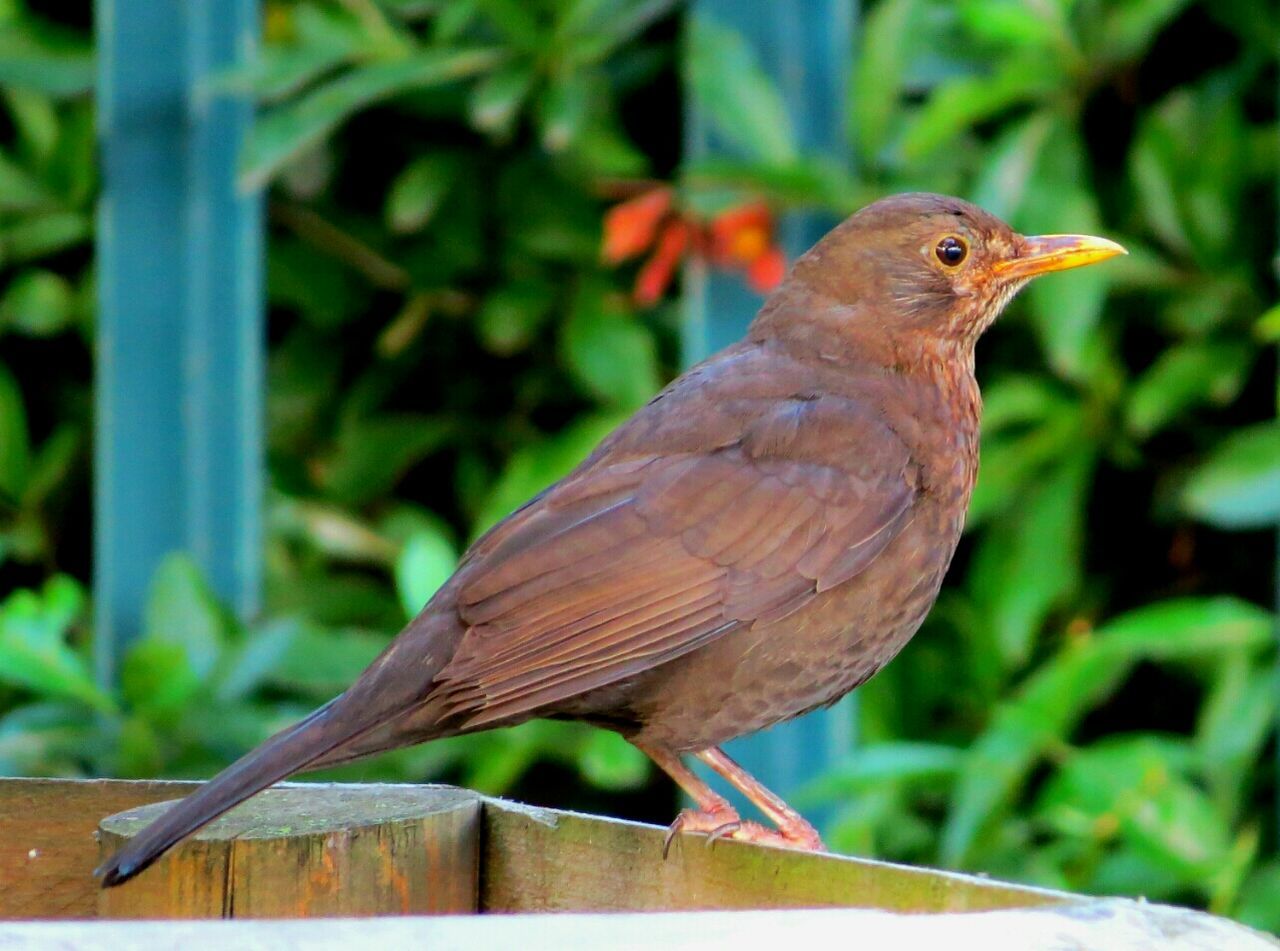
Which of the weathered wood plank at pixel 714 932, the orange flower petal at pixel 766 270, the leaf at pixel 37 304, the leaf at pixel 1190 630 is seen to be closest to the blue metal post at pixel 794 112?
the orange flower petal at pixel 766 270

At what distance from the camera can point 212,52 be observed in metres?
4.58

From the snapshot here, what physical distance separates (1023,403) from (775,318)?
1.06 m

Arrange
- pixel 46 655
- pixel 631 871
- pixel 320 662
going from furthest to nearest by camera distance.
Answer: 1. pixel 320 662
2. pixel 46 655
3. pixel 631 871

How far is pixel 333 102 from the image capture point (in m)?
4.36

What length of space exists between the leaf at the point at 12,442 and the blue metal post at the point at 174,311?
0.89ft

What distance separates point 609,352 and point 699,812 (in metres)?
2.03

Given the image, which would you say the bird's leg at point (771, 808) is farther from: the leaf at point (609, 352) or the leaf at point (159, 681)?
the leaf at point (609, 352)

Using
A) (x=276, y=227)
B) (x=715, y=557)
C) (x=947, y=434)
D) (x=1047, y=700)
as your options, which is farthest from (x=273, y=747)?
(x=276, y=227)

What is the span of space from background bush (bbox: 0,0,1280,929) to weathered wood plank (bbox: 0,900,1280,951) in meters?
2.36

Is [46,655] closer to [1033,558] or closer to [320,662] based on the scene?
[320,662]

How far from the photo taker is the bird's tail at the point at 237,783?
6.61 ft

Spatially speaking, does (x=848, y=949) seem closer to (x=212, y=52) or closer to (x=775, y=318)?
(x=775, y=318)

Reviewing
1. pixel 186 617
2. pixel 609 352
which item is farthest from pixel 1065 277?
pixel 186 617

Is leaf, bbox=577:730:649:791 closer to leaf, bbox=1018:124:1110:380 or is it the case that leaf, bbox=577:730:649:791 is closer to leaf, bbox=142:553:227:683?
leaf, bbox=142:553:227:683
